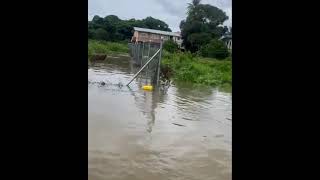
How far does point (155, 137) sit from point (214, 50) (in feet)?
51.5

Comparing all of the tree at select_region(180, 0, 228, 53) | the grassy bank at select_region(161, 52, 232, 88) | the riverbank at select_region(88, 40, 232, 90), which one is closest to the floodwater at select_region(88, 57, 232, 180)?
the riverbank at select_region(88, 40, 232, 90)

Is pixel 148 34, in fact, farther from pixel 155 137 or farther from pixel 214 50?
pixel 155 137

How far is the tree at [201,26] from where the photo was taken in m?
23.2

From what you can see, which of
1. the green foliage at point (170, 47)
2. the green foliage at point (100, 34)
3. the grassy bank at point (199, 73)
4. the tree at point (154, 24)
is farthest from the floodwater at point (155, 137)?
the tree at point (154, 24)

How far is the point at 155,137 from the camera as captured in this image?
5.64 meters

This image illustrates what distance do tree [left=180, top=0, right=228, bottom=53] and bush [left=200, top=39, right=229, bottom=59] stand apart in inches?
29.3

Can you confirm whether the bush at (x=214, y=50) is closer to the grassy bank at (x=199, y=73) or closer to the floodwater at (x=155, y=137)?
the grassy bank at (x=199, y=73)

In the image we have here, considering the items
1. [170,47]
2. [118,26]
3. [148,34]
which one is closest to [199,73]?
[170,47]

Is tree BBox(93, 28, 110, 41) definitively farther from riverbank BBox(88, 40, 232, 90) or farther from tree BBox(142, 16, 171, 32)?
riverbank BBox(88, 40, 232, 90)

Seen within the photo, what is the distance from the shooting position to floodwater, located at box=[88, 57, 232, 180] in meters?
4.20

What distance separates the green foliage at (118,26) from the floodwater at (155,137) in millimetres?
21727
